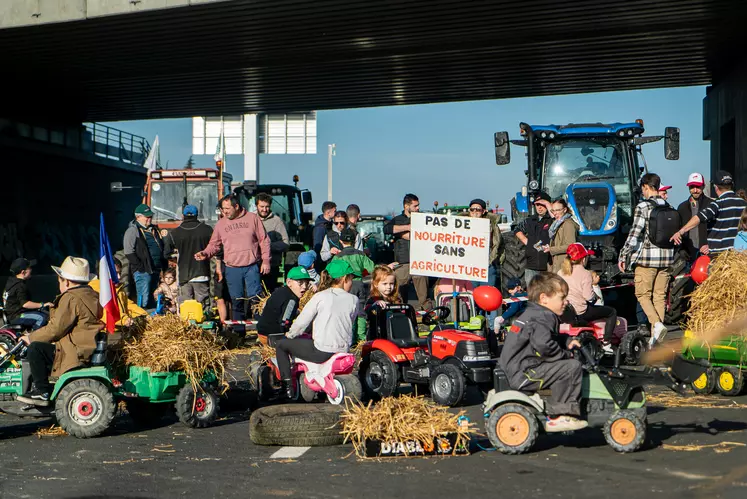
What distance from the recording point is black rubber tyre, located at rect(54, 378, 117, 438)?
8914 millimetres

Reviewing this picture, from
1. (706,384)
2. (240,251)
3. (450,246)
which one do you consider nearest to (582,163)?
(450,246)

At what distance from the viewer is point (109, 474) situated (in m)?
7.38

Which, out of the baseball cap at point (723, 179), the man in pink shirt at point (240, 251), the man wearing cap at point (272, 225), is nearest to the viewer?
the baseball cap at point (723, 179)

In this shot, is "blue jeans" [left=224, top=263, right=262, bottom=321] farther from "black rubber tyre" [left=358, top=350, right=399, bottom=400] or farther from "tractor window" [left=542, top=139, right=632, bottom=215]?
"tractor window" [left=542, top=139, right=632, bottom=215]

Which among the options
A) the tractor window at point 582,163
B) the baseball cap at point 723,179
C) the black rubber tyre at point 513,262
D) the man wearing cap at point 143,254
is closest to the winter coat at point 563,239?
the baseball cap at point 723,179

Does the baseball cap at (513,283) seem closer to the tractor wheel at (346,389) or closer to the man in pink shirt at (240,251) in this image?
the man in pink shirt at (240,251)

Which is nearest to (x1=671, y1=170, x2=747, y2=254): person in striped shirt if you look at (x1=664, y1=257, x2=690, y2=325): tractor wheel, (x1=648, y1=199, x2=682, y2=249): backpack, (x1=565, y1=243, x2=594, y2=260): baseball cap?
(x1=648, y1=199, x2=682, y2=249): backpack

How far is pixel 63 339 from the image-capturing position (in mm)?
9250

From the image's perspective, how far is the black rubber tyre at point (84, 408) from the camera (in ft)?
29.2

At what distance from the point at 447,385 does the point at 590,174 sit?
389 inches

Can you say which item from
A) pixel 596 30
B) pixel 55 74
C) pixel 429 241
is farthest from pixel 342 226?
pixel 55 74

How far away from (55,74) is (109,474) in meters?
25.1

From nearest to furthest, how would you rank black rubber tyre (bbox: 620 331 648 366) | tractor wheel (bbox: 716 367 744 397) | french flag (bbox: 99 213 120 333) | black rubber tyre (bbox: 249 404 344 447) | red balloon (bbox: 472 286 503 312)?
black rubber tyre (bbox: 249 404 344 447), french flag (bbox: 99 213 120 333), tractor wheel (bbox: 716 367 744 397), red balloon (bbox: 472 286 503 312), black rubber tyre (bbox: 620 331 648 366)

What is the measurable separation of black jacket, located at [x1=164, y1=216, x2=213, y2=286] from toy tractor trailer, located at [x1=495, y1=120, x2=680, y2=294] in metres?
5.22
